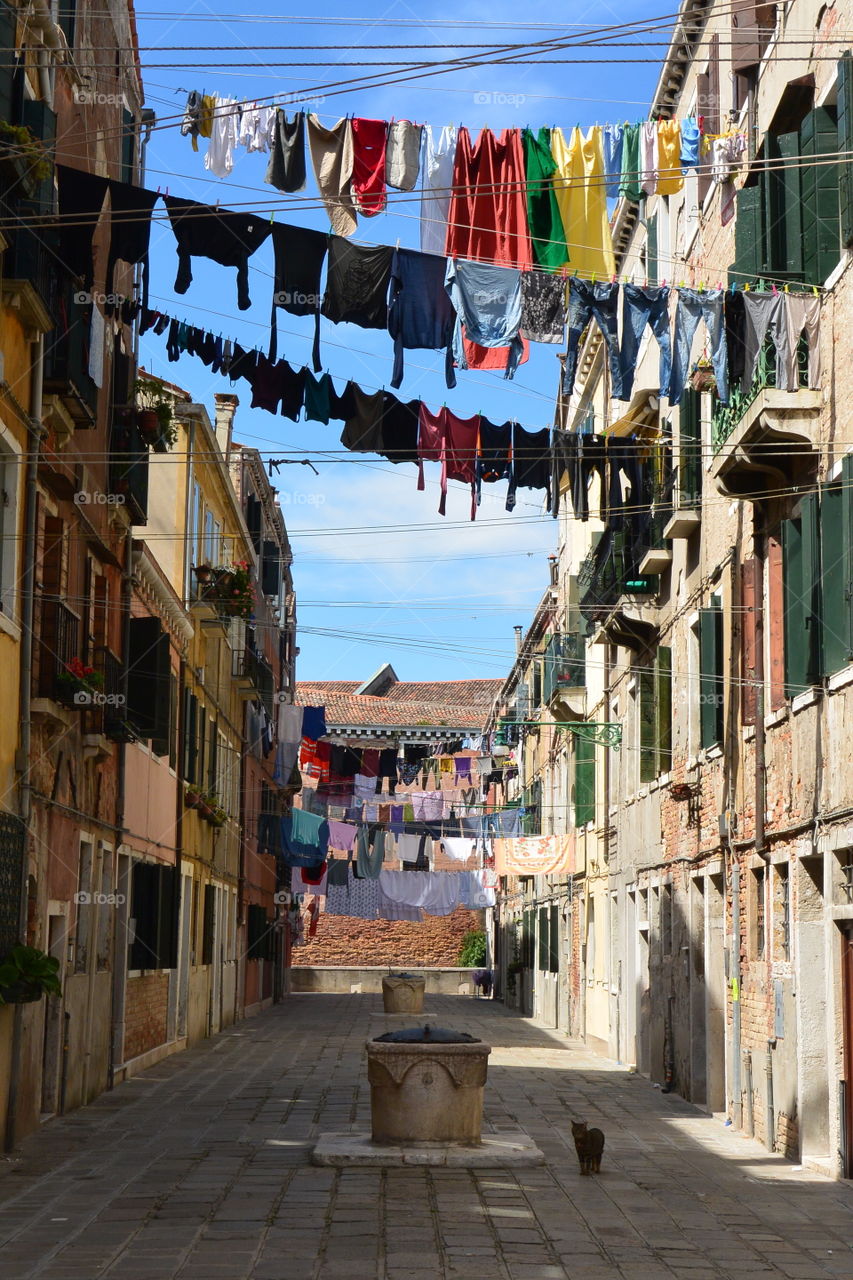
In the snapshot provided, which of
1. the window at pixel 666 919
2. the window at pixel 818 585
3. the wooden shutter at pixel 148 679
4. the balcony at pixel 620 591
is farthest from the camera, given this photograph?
the balcony at pixel 620 591

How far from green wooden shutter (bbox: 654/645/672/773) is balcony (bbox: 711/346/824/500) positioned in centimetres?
636

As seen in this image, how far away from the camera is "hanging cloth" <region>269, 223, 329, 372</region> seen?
13.6m

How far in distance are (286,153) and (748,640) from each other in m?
6.44

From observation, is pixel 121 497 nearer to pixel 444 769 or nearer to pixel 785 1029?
pixel 785 1029

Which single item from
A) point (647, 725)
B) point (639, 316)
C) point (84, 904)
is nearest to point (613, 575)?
point (647, 725)

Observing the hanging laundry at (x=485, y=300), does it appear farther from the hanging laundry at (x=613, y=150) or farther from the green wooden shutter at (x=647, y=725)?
the green wooden shutter at (x=647, y=725)

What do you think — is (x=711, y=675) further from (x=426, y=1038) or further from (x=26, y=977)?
(x=26, y=977)

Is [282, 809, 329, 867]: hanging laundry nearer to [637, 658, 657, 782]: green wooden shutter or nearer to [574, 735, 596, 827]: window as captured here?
[574, 735, 596, 827]: window

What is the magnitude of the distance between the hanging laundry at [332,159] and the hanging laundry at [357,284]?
42cm

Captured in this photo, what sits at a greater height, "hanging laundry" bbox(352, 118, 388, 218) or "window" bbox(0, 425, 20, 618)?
"hanging laundry" bbox(352, 118, 388, 218)

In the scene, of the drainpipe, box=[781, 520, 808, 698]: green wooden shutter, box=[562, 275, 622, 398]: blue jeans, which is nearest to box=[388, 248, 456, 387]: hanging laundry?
box=[562, 275, 622, 398]: blue jeans

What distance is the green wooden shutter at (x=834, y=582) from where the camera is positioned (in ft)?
39.0

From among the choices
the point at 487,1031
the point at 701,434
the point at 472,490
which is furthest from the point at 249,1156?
the point at 487,1031

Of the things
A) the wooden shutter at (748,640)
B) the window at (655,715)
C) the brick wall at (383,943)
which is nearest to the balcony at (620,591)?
the window at (655,715)
